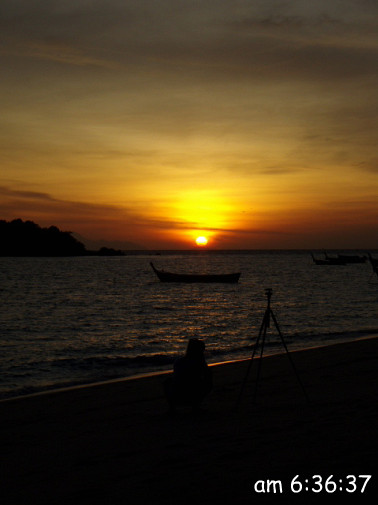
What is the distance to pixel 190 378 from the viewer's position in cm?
880

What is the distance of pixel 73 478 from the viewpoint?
6.29 m

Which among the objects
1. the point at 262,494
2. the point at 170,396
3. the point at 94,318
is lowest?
the point at 262,494

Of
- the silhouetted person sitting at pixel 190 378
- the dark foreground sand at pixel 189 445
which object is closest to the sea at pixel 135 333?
the dark foreground sand at pixel 189 445

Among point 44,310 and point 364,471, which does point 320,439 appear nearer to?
point 364,471

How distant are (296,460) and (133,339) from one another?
64.6 feet

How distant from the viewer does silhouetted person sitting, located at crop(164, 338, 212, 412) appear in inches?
344

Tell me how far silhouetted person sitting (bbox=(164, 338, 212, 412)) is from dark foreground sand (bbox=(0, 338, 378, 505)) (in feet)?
1.14

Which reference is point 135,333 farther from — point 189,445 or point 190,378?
point 189,445

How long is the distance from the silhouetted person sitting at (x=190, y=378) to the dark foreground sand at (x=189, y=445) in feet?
1.14

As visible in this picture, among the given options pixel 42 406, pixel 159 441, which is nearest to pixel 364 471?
pixel 159 441

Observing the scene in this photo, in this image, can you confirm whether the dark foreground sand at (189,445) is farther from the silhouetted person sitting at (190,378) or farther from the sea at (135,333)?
the sea at (135,333)

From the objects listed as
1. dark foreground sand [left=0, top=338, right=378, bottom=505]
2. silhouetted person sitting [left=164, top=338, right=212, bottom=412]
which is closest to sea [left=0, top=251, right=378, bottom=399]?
dark foreground sand [left=0, top=338, right=378, bottom=505]

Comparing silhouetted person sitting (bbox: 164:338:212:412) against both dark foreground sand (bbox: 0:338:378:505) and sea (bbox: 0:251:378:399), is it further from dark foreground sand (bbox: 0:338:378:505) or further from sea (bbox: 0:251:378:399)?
sea (bbox: 0:251:378:399)

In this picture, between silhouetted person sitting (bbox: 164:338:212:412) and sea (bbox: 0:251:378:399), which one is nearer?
silhouetted person sitting (bbox: 164:338:212:412)
